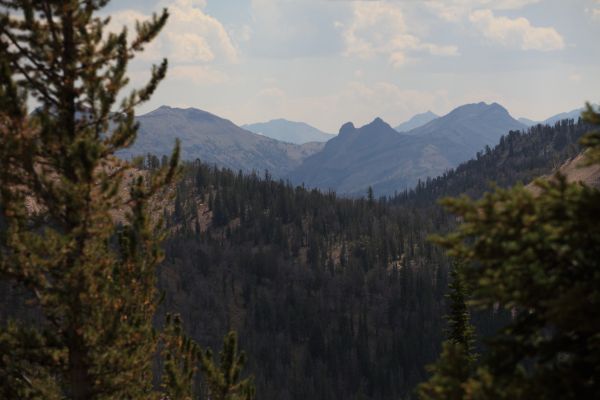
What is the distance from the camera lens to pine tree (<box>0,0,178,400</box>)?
1529cm

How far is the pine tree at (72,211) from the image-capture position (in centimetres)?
1529

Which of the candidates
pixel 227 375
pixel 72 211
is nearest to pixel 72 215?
pixel 72 211

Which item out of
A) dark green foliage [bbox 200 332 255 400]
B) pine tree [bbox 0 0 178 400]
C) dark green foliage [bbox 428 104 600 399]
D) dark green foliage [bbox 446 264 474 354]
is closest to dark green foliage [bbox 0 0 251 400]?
pine tree [bbox 0 0 178 400]

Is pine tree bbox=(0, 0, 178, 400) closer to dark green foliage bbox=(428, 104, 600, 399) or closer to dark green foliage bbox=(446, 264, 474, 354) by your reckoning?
dark green foliage bbox=(428, 104, 600, 399)

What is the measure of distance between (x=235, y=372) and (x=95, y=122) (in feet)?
33.5

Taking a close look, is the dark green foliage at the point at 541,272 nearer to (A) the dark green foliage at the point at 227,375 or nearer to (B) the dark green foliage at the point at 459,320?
(A) the dark green foliage at the point at 227,375

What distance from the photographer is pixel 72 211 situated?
15.7 meters

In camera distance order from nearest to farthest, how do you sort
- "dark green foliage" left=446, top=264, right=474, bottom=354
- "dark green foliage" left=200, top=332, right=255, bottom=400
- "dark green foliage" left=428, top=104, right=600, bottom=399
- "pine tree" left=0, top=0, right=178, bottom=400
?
"dark green foliage" left=428, top=104, right=600, bottom=399 < "pine tree" left=0, top=0, right=178, bottom=400 < "dark green foliage" left=200, top=332, right=255, bottom=400 < "dark green foliage" left=446, top=264, right=474, bottom=354

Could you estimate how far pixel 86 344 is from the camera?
15.9m

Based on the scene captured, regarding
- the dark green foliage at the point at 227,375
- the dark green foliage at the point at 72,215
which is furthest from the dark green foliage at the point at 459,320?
the dark green foliage at the point at 72,215

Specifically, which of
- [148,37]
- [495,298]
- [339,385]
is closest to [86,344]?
[148,37]

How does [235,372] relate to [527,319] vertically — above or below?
below

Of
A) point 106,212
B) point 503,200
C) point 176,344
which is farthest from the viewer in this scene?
point 176,344

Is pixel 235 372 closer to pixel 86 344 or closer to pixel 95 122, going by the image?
pixel 86 344
